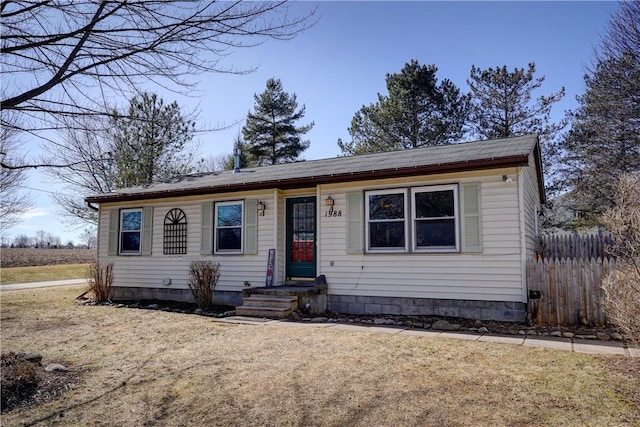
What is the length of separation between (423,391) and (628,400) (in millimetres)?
1669

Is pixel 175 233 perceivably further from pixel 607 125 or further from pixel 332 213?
pixel 607 125

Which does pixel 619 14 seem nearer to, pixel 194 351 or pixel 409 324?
pixel 409 324

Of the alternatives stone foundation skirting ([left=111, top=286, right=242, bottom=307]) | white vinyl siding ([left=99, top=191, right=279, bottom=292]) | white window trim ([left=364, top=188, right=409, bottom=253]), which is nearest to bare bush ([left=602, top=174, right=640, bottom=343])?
white window trim ([left=364, top=188, right=409, bottom=253])

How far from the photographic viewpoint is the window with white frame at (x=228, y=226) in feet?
33.4

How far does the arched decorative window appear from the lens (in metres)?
10.9

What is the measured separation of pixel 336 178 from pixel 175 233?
5.01 m

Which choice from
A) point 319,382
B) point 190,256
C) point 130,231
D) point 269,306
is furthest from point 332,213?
point 130,231

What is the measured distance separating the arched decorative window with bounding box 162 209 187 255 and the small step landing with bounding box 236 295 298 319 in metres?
3.18

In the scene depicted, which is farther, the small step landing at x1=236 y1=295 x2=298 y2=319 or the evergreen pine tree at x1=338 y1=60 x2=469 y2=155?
the evergreen pine tree at x1=338 y1=60 x2=469 y2=155

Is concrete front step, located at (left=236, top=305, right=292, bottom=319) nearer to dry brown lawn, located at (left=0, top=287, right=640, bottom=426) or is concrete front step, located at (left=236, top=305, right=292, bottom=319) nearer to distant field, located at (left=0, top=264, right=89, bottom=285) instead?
dry brown lawn, located at (left=0, top=287, right=640, bottom=426)

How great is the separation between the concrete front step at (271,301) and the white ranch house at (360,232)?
0.27m

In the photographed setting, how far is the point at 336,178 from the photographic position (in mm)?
8617

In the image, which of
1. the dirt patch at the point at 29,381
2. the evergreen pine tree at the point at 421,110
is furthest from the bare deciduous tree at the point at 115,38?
the evergreen pine tree at the point at 421,110

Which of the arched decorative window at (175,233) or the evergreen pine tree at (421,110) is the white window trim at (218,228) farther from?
the evergreen pine tree at (421,110)
